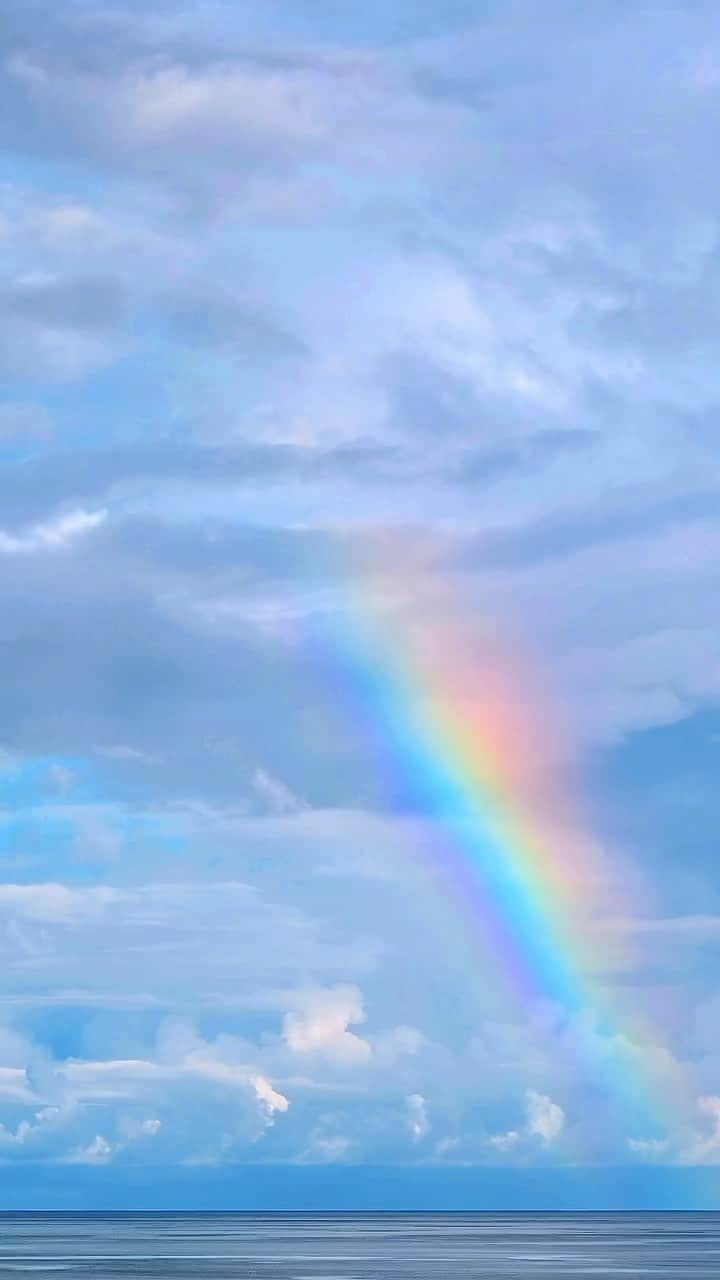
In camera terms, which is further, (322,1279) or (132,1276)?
(132,1276)

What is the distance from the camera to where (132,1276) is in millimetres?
152875

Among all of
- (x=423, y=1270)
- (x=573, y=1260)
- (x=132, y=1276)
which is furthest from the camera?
(x=573, y=1260)

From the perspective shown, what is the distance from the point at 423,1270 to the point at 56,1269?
112 ft

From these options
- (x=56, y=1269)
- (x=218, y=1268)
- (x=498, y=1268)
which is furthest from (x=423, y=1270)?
(x=56, y=1269)

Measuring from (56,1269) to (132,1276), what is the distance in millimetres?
12539

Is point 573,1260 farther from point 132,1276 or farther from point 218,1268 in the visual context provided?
point 132,1276

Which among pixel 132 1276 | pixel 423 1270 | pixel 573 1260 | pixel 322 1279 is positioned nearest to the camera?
pixel 322 1279

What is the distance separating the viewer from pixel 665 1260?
19162 centimetres

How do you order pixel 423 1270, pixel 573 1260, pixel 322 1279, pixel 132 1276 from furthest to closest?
pixel 573 1260, pixel 423 1270, pixel 132 1276, pixel 322 1279

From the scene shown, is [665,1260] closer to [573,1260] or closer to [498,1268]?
[573,1260]

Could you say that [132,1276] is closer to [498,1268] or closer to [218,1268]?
[218,1268]

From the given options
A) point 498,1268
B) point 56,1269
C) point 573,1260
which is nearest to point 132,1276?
point 56,1269

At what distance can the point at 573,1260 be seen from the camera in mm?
186375

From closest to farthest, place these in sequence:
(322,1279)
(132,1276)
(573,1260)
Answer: (322,1279) < (132,1276) < (573,1260)
